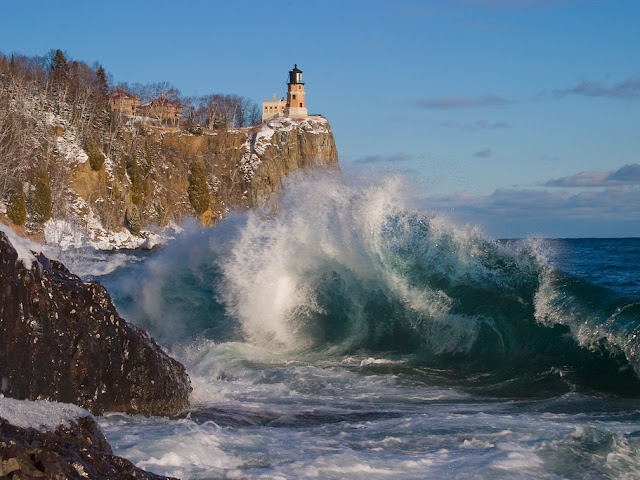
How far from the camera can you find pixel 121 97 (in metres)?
97.6

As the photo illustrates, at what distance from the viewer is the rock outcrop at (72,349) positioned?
21.2 ft

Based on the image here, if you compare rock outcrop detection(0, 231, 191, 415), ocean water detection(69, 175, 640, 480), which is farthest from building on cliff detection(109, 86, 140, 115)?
rock outcrop detection(0, 231, 191, 415)

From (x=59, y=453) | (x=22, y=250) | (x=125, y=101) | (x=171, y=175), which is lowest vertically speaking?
(x=59, y=453)

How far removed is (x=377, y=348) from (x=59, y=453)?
8.85 m

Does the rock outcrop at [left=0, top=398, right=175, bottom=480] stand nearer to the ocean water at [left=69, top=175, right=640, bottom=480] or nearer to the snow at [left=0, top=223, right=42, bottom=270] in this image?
the ocean water at [left=69, top=175, right=640, bottom=480]

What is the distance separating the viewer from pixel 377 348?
504 inches

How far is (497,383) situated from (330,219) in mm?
5295

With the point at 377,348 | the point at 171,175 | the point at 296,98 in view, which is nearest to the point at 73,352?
the point at 377,348

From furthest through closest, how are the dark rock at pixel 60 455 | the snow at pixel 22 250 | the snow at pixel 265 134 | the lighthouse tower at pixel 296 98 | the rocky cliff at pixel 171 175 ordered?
the lighthouse tower at pixel 296 98 < the snow at pixel 265 134 < the rocky cliff at pixel 171 175 < the snow at pixel 22 250 < the dark rock at pixel 60 455

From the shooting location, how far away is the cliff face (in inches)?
2709

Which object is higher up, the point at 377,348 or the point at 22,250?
the point at 22,250

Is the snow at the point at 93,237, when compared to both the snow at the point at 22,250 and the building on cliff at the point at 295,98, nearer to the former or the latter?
the building on cliff at the point at 295,98

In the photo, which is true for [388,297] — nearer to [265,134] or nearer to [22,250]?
[22,250]

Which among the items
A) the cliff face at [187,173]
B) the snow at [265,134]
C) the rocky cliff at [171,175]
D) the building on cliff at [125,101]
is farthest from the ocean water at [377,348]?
the snow at [265,134]
